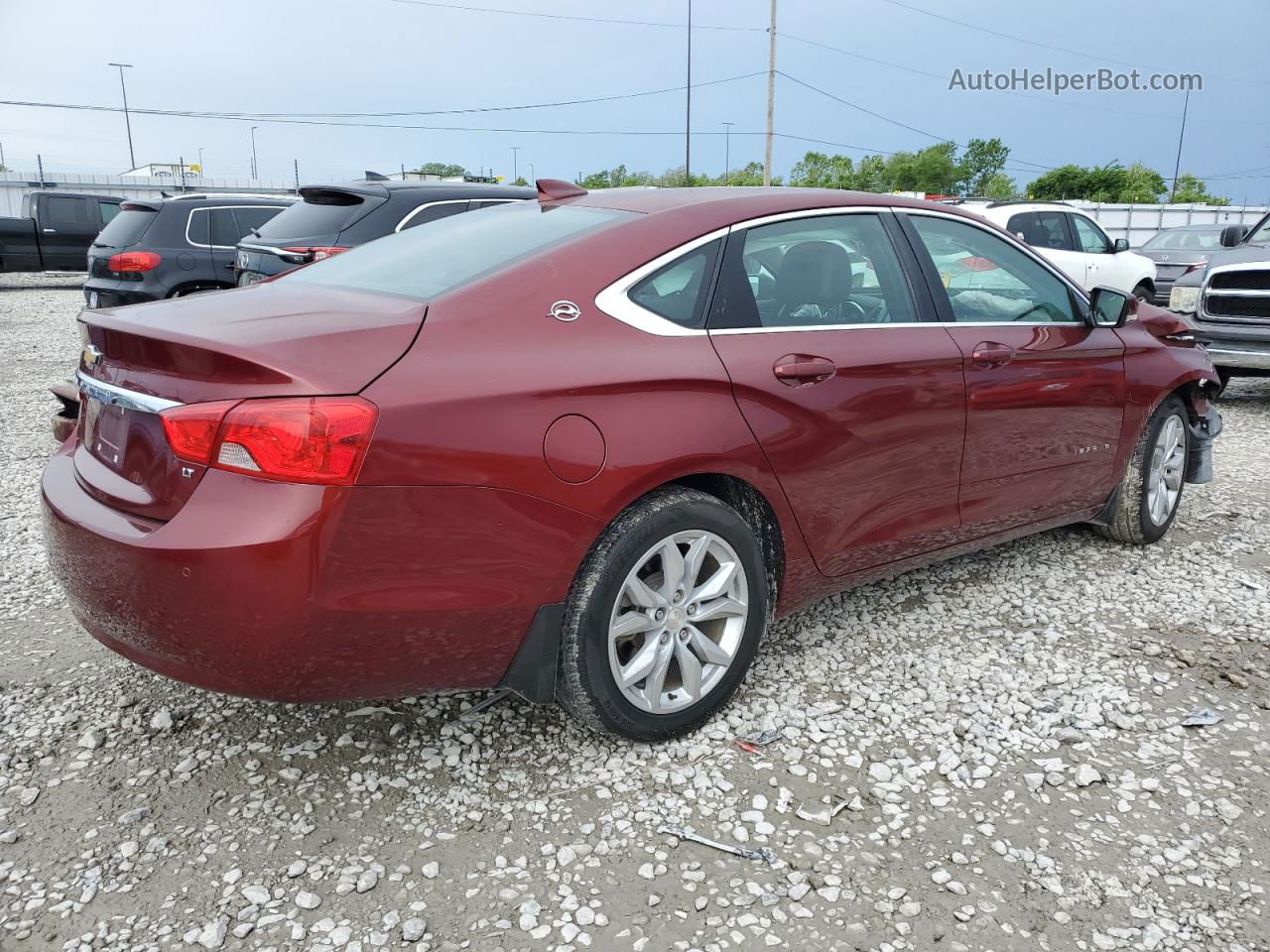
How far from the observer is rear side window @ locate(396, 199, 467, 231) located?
701 centimetres

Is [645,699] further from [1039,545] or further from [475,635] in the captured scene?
[1039,545]

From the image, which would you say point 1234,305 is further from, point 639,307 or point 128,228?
point 128,228

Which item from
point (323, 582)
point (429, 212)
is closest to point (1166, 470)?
point (323, 582)

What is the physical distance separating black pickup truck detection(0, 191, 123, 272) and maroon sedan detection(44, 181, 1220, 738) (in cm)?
1955

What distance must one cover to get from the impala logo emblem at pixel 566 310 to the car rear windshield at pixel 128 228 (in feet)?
29.1

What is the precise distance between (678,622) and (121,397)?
1584mm

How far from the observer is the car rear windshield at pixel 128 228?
393 inches

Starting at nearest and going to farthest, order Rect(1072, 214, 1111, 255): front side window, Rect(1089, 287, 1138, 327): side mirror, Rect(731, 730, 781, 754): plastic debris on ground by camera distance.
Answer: Rect(731, 730, 781, 754): plastic debris on ground < Rect(1089, 287, 1138, 327): side mirror < Rect(1072, 214, 1111, 255): front side window

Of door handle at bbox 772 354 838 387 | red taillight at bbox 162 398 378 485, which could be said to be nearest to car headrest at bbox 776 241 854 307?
door handle at bbox 772 354 838 387

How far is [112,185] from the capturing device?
3991cm

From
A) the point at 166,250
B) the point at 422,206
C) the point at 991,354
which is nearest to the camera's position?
the point at 991,354

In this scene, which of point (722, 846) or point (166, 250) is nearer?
point (722, 846)

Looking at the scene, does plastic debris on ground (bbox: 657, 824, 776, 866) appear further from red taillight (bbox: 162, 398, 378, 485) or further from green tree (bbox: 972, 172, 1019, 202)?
green tree (bbox: 972, 172, 1019, 202)

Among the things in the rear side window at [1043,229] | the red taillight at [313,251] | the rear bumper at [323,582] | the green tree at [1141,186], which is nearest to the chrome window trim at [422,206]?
the red taillight at [313,251]
